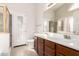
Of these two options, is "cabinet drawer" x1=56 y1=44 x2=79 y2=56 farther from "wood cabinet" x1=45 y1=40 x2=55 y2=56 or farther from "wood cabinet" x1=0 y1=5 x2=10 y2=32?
"wood cabinet" x1=0 y1=5 x2=10 y2=32

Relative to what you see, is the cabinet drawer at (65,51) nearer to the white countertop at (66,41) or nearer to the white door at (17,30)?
the white countertop at (66,41)

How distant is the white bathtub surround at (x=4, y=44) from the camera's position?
1.46m

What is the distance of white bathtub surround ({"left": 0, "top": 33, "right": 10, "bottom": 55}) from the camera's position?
1456 millimetres

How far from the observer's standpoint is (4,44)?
1.47 metres

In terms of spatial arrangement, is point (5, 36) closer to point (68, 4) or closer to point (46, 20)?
point (46, 20)

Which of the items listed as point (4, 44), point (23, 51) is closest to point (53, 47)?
point (23, 51)

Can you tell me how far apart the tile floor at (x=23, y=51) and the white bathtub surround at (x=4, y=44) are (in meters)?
0.07

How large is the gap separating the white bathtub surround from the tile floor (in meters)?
0.07

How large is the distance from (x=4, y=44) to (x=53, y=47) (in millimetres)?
616

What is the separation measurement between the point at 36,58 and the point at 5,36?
0.48m

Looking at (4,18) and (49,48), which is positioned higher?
(4,18)

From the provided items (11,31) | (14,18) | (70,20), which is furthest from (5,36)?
(70,20)

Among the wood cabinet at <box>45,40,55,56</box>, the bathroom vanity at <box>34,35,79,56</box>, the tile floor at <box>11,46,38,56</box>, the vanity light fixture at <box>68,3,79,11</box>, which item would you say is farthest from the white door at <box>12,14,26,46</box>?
the vanity light fixture at <box>68,3,79,11</box>

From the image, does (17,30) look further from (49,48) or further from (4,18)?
(49,48)
